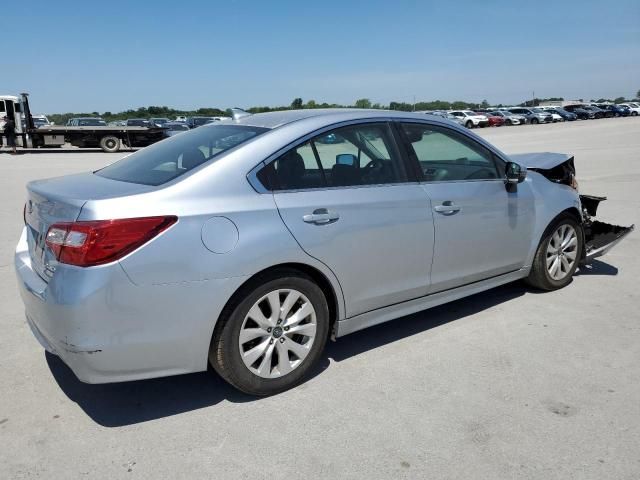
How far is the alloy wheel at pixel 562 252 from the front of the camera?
486 cm

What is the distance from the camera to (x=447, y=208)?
390 centimetres

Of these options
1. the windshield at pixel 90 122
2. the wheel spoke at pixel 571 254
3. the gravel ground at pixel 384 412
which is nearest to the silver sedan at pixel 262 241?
the gravel ground at pixel 384 412

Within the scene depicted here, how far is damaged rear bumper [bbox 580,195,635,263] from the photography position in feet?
17.6

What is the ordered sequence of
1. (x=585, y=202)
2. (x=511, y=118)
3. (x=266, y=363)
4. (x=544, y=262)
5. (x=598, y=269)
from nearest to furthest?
(x=266, y=363) < (x=544, y=262) < (x=598, y=269) < (x=585, y=202) < (x=511, y=118)

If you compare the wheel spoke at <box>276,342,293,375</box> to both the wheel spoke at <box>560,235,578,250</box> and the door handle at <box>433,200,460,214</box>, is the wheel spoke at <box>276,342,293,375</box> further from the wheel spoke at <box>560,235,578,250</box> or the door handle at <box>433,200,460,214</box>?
the wheel spoke at <box>560,235,578,250</box>

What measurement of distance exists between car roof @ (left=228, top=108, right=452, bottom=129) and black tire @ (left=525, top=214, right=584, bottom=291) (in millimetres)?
1612

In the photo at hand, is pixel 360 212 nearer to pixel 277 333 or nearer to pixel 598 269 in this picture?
pixel 277 333

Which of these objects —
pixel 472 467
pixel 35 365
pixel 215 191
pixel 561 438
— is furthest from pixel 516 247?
pixel 35 365

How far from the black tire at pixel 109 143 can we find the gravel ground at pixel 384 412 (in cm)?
2309

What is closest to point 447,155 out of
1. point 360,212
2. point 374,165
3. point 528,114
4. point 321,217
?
point 374,165

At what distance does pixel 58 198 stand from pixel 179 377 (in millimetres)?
1356

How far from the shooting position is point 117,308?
2.71 m

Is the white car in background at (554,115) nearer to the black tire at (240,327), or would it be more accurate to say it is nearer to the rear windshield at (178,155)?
the rear windshield at (178,155)

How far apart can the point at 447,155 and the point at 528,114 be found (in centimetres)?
5301
